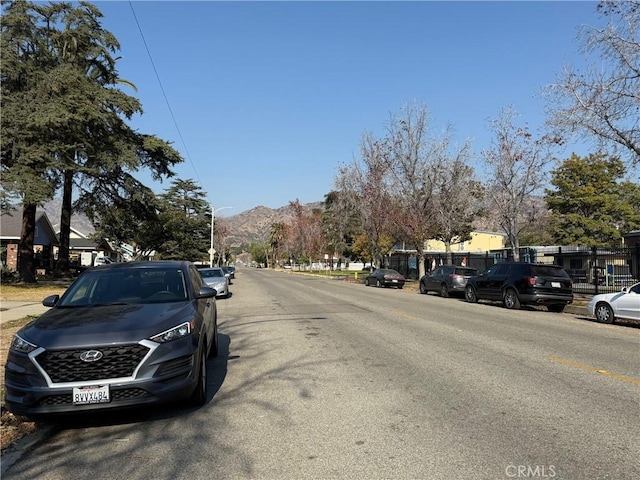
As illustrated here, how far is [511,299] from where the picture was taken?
60.6 feet

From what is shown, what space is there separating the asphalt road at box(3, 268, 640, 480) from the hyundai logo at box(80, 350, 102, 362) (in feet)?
→ 2.63

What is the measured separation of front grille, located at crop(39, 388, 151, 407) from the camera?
477 centimetres

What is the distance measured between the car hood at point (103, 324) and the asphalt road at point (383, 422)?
3.22ft

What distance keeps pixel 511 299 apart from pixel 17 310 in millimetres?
16747

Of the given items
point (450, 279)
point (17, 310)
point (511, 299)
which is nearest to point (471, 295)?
point (511, 299)

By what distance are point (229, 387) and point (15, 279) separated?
2910cm

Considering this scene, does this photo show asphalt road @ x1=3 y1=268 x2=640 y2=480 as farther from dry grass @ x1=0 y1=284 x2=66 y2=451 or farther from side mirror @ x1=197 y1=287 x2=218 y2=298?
side mirror @ x1=197 y1=287 x2=218 y2=298

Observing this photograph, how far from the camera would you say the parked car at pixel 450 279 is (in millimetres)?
24070

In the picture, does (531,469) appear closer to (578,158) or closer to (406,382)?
(406,382)

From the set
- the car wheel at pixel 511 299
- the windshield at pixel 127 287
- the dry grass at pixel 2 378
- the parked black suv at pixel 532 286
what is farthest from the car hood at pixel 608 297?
the dry grass at pixel 2 378

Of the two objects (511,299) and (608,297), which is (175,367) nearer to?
(608,297)

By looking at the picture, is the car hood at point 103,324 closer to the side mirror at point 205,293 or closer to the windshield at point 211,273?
the side mirror at point 205,293

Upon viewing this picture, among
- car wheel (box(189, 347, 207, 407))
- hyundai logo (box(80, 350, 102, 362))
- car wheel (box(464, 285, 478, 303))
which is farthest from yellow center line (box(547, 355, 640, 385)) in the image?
car wheel (box(464, 285, 478, 303))

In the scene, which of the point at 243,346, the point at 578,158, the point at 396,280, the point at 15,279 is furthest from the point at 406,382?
the point at 578,158
